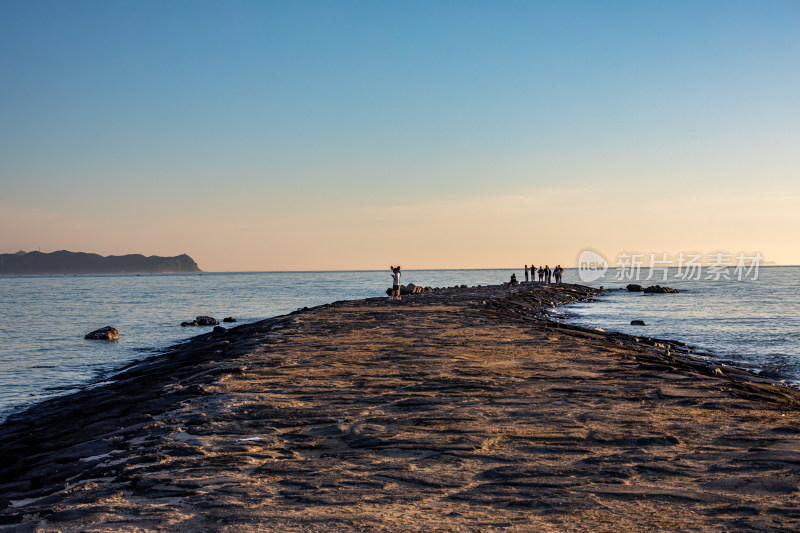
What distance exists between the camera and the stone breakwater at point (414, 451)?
4.57 m

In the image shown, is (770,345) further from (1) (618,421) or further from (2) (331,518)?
(2) (331,518)

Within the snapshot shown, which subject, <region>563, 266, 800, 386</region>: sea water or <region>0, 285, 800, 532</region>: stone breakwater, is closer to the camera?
<region>0, 285, 800, 532</region>: stone breakwater

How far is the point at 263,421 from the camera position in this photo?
7387mm

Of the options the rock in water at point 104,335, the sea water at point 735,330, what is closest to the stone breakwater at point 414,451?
the sea water at point 735,330

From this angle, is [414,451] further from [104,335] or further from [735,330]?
[104,335]

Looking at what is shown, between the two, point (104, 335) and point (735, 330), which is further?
point (104, 335)

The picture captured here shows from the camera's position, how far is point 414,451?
20.1ft

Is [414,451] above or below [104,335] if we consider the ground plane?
above

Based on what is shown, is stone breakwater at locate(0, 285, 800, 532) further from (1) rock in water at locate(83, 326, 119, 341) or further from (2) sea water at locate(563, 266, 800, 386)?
(1) rock in water at locate(83, 326, 119, 341)

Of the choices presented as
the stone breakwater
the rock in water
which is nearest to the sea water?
the stone breakwater

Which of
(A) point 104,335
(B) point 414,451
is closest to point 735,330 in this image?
(B) point 414,451

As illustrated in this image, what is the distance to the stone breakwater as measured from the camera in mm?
4570

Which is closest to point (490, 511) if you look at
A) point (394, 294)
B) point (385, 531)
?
point (385, 531)

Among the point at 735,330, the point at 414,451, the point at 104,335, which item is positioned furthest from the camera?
the point at 104,335
